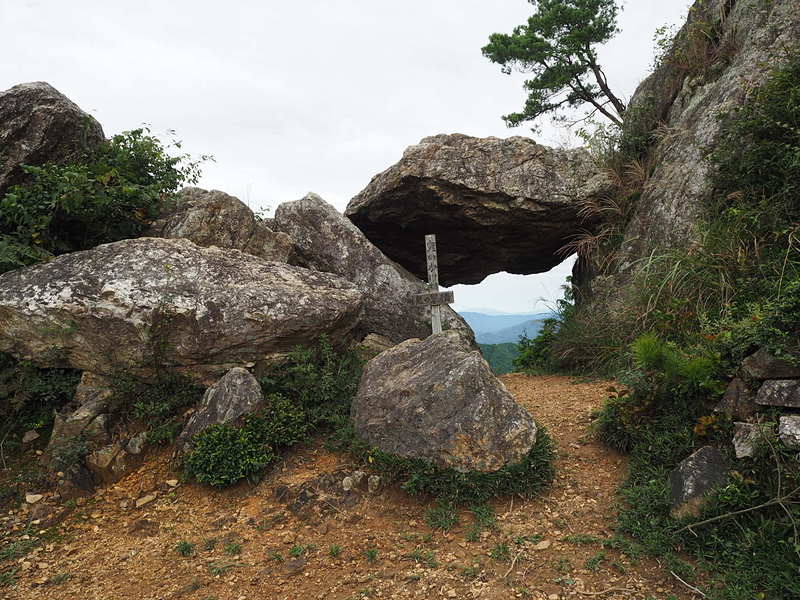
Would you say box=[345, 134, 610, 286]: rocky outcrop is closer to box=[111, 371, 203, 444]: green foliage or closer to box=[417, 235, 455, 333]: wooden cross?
box=[417, 235, 455, 333]: wooden cross

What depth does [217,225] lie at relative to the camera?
304 inches

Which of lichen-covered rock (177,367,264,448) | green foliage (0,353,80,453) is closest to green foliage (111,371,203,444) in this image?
lichen-covered rock (177,367,264,448)

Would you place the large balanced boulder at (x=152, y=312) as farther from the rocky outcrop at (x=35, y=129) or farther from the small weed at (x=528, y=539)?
the small weed at (x=528, y=539)

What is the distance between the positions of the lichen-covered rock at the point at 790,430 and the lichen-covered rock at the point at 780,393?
0.48ft

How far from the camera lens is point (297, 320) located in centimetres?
618

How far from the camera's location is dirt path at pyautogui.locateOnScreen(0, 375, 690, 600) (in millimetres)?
3395

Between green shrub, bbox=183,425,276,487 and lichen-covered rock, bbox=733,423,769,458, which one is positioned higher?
lichen-covered rock, bbox=733,423,769,458

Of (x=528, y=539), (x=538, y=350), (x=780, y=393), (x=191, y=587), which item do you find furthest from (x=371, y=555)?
(x=538, y=350)

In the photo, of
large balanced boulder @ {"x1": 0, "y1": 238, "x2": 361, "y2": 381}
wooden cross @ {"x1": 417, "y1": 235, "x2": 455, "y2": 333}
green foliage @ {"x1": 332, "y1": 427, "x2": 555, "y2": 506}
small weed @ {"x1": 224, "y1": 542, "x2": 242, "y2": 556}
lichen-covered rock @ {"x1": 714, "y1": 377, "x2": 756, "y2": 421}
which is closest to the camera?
lichen-covered rock @ {"x1": 714, "y1": 377, "x2": 756, "y2": 421}

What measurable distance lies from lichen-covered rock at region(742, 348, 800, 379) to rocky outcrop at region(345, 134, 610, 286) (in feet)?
20.5

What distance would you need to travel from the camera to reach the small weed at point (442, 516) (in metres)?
4.00

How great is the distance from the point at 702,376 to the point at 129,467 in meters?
5.80

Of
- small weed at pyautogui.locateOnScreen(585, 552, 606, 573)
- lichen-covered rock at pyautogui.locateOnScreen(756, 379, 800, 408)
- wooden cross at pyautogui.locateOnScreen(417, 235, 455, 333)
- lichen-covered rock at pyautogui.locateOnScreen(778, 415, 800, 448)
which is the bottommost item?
small weed at pyautogui.locateOnScreen(585, 552, 606, 573)

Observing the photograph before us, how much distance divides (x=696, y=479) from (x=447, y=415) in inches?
Result: 79.5
